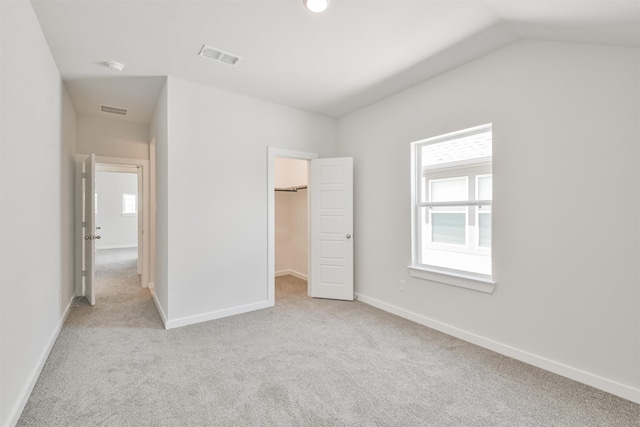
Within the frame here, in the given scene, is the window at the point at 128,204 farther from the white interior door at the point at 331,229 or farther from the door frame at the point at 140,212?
the white interior door at the point at 331,229

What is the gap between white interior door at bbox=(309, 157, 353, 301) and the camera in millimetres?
4184

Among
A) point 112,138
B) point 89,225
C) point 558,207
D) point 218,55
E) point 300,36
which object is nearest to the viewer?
point 558,207

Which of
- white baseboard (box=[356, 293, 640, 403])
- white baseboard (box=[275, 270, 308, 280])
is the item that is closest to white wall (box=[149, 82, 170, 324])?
white baseboard (box=[275, 270, 308, 280])

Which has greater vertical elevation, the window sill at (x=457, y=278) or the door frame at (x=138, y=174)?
the door frame at (x=138, y=174)

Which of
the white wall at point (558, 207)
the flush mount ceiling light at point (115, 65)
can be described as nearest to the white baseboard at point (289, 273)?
the white wall at point (558, 207)

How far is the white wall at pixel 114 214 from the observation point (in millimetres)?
9453

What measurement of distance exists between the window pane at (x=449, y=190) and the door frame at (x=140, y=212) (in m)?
4.27

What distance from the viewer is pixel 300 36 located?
2.46 meters

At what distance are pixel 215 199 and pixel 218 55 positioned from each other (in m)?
1.52

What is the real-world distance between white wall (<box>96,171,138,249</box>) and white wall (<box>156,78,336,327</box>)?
7390mm

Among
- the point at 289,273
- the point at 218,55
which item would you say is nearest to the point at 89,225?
the point at 218,55

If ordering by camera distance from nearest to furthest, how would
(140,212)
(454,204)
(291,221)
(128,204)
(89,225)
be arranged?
(454,204) → (89,225) → (140,212) → (291,221) → (128,204)

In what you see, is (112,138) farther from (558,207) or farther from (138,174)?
(558,207)

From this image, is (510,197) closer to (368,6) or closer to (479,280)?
(479,280)
